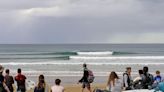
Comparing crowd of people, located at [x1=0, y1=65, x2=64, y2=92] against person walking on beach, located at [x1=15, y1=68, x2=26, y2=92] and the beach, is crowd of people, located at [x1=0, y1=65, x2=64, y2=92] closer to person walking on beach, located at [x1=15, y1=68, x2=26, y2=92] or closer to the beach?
person walking on beach, located at [x1=15, y1=68, x2=26, y2=92]

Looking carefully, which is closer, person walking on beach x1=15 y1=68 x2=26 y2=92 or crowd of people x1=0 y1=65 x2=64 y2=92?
crowd of people x1=0 y1=65 x2=64 y2=92

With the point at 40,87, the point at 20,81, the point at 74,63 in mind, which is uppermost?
the point at 74,63

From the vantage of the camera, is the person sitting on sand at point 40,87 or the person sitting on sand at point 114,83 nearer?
the person sitting on sand at point 40,87

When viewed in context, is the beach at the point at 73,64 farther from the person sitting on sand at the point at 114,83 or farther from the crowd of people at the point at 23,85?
the person sitting on sand at the point at 114,83

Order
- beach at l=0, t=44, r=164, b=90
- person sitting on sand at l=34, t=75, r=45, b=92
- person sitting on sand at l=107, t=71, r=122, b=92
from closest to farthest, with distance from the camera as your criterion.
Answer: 1. person sitting on sand at l=34, t=75, r=45, b=92
2. person sitting on sand at l=107, t=71, r=122, b=92
3. beach at l=0, t=44, r=164, b=90

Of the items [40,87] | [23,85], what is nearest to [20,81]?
[23,85]

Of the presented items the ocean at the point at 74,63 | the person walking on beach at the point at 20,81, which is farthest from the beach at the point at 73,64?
the person walking on beach at the point at 20,81

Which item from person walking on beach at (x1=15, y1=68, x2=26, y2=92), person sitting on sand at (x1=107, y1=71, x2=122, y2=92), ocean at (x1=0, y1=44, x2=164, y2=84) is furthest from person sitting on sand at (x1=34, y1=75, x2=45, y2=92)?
→ ocean at (x1=0, y1=44, x2=164, y2=84)

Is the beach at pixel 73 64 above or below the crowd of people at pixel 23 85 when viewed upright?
above

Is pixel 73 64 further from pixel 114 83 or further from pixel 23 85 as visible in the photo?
pixel 114 83

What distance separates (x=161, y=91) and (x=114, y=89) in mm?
3427

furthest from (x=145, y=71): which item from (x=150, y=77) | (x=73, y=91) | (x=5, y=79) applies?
(x=73, y=91)

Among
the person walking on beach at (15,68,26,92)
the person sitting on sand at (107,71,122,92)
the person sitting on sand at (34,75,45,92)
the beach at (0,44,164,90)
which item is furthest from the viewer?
the beach at (0,44,164,90)

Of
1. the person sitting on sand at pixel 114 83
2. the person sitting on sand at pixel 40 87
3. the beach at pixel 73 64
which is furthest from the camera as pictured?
the beach at pixel 73 64
